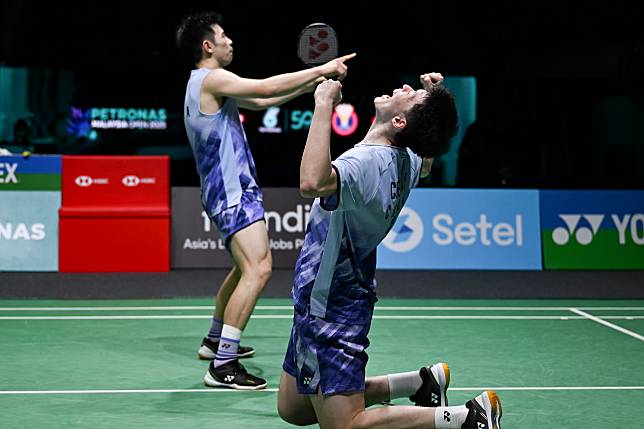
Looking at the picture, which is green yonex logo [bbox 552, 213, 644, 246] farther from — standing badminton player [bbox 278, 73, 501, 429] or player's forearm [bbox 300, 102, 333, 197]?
player's forearm [bbox 300, 102, 333, 197]

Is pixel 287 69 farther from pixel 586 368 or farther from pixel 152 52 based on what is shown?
pixel 586 368

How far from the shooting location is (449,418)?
3.43 meters

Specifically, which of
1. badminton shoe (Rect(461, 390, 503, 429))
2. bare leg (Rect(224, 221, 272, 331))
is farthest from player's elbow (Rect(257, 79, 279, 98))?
badminton shoe (Rect(461, 390, 503, 429))

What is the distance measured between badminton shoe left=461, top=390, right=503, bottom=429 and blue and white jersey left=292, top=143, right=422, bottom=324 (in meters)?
0.47

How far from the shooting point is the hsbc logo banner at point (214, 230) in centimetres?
950

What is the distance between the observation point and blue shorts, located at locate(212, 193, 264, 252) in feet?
17.0

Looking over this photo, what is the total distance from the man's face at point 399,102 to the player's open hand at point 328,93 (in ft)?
0.60

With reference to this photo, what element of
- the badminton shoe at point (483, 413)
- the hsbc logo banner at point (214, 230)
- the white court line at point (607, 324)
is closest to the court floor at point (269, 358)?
the white court line at point (607, 324)

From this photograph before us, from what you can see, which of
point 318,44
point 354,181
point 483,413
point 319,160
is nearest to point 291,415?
point 483,413

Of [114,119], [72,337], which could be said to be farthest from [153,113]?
[72,337]

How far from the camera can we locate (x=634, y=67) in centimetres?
1634

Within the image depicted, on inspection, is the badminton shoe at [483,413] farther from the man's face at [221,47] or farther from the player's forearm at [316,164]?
the man's face at [221,47]

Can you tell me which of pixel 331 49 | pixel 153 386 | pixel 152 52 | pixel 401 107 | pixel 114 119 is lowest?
pixel 153 386

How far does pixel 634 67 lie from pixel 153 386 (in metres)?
13.2
